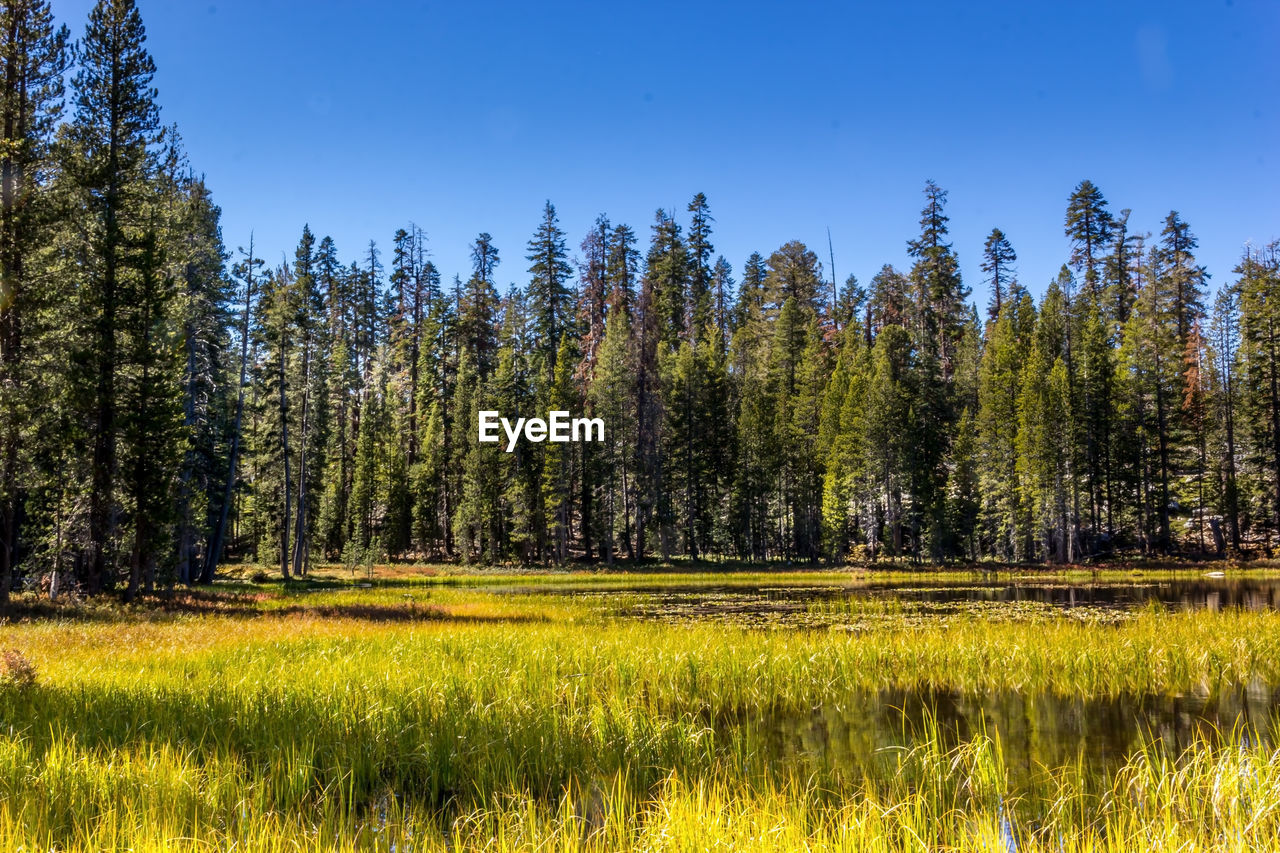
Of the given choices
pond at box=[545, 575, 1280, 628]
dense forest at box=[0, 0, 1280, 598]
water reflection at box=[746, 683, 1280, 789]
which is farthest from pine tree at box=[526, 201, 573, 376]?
water reflection at box=[746, 683, 1280, 789]

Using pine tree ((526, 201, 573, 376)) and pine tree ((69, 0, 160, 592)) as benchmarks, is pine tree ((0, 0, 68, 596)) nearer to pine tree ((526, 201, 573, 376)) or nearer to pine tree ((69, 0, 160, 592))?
pine tree ((69, 0, 160, 592))

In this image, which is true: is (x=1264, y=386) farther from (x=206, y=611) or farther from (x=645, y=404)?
(x=206, y=611)

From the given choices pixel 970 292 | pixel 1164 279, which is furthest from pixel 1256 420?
pixel 970 292

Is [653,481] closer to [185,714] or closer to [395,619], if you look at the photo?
[395,619]

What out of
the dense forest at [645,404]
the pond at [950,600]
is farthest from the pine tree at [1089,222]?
the pond at [950,600]

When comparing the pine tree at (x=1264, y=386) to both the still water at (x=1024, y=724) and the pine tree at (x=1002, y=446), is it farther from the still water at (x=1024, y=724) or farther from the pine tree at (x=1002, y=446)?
the still water at (x=1024, y=724)

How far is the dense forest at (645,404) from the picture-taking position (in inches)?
1003

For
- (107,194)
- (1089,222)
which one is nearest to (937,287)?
(1089,222)

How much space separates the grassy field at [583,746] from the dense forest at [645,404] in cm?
1662

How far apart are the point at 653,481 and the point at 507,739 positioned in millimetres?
49782

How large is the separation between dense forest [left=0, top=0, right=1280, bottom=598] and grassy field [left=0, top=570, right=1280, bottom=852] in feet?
Answer: 54.5

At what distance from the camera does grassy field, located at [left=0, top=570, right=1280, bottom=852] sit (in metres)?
5.21

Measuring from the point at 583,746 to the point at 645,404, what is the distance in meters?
50.7

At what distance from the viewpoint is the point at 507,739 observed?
7.63 meters
